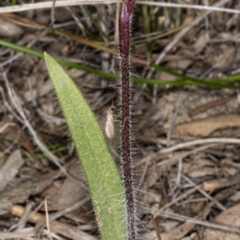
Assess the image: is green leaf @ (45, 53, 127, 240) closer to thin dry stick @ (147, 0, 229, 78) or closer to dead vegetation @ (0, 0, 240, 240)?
dead vegetation @ (0, 0, 240, 240)

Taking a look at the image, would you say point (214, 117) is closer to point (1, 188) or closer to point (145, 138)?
point (145, 138)

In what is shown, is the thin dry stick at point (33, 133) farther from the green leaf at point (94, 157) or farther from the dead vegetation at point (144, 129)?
the green leaf at point (94, 157)

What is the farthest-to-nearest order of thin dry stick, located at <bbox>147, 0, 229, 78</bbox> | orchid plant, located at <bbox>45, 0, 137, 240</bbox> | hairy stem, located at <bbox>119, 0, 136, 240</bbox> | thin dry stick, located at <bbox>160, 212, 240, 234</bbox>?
thin dry stick, located at <bbox>147, 0, 229, 78</bbox>
thin dry stick, located at <bbox>160, 212, 240, 234</bbox>
orchid plant, located at <bbox>45, 0, 137, 240</bbox>
hairy stem, located at <bbox>119, 0, 136, 240</bbox>

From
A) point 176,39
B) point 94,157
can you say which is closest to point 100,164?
point 94,157

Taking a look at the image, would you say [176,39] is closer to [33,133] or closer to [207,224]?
[33,133]

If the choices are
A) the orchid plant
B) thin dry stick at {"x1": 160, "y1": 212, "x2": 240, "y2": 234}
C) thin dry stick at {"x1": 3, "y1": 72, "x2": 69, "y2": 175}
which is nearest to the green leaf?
the orchid plant

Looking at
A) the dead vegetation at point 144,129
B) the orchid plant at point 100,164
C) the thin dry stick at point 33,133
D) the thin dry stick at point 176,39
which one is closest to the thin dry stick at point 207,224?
the dead vegetation at point 144,129

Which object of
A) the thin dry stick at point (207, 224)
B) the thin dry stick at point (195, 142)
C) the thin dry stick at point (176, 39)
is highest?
the thin dry stick at point (176, 39)

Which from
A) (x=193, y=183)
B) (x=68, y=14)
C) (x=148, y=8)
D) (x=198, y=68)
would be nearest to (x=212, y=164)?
(x=193, y=183)
